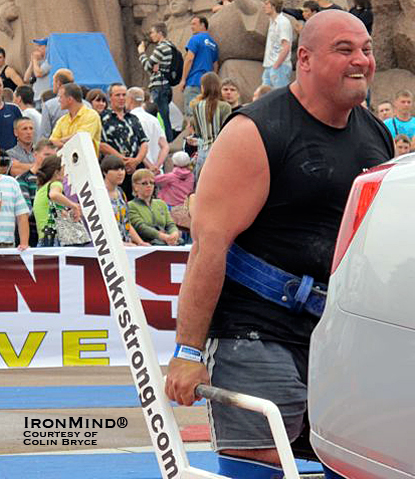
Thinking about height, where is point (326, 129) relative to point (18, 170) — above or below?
above

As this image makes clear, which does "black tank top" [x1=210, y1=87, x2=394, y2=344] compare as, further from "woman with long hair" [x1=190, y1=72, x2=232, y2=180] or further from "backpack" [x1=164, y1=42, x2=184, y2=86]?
"backpack" [x1=164, y1=42, x2=184, y2=86]

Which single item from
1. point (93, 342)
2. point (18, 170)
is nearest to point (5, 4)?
point (18, 170)

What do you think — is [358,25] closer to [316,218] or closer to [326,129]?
[326,129]

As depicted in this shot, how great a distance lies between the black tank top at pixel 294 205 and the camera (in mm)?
4234

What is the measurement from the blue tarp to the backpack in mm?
2589

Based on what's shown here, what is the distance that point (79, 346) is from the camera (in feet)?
35.8

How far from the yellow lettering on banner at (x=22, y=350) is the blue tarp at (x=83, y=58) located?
10.7 metres

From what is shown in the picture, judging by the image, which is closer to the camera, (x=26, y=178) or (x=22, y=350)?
(x=22, y=350)

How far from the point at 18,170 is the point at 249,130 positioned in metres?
9.53

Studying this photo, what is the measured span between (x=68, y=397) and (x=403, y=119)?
24.4ft

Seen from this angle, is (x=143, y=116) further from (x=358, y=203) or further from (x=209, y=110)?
(x=358, y=203)

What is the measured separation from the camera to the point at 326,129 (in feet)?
14.2

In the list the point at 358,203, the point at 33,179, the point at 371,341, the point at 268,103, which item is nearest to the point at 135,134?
the point at 33,179

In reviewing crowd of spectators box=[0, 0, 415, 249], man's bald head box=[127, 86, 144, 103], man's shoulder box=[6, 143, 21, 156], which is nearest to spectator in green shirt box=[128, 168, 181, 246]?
crowd of spectators box=[0, 0, 415, 249]
